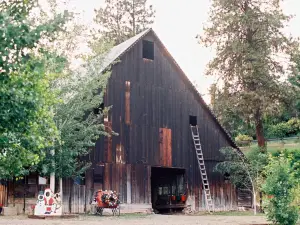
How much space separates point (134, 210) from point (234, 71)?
1221 cm

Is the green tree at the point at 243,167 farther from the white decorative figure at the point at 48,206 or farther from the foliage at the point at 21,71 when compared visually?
the foliage at the point at 21,71

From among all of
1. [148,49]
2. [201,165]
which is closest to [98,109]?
[148,49]

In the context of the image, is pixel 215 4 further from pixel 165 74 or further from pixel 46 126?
pixel 46 126

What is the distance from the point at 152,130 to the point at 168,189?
5951 millimetres

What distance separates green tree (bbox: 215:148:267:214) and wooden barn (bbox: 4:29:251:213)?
2.20 feet

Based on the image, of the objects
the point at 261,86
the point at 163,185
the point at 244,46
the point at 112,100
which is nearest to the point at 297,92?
the point at 261,86

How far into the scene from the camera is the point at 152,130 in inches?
1009

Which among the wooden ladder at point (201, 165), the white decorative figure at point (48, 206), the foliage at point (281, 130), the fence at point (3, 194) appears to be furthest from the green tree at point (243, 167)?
the foliage at point (281, 130)

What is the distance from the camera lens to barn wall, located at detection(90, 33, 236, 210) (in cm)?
2417

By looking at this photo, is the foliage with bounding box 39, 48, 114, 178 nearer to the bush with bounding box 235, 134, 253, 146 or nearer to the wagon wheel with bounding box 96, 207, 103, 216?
the wagon wheel with bounding box 96, 207, 103, 216

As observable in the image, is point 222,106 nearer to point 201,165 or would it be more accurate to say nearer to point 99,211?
point 201,165

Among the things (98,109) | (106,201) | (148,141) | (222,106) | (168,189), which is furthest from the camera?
(222,106)

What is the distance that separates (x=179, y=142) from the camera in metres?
26.7

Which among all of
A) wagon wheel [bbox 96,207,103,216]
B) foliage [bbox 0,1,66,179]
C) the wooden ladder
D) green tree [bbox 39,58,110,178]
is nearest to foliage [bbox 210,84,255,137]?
the wooden ladder
